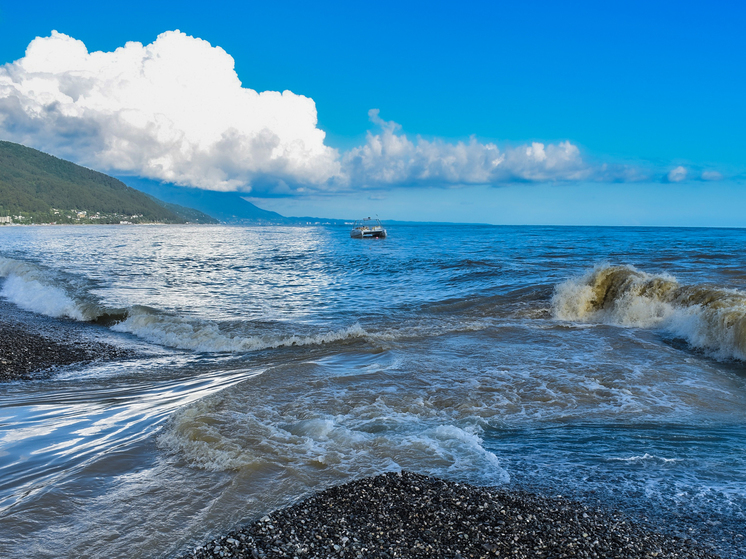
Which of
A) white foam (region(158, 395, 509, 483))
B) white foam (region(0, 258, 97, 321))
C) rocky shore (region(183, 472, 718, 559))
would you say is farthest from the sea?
rocky shore (region(183, 472, 718, 559))

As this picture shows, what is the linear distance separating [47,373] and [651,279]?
1956 centimetres

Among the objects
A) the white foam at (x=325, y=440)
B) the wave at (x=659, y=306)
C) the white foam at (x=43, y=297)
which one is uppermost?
the wave at (x=659, y=306)

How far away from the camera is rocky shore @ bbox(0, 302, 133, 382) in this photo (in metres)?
9.73

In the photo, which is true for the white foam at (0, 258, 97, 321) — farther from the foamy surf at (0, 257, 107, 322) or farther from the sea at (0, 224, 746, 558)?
the sea at (0, 224, 746, 558)

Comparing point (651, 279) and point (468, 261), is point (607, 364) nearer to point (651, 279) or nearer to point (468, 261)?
point (651, 279)

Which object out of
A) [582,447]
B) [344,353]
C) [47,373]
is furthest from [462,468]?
[47,373]

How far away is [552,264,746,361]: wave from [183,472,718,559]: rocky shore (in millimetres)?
9753

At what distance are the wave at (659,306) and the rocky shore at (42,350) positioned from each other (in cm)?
1507

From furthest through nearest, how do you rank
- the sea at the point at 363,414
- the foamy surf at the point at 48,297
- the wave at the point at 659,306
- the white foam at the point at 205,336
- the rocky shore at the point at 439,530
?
the foamy surf at the point at 48,297 → the white foam at the point at 205,336 → the wave at the point at 659,306 → the sea at the point at 363,414 → the rocky shore at the point at 439,530

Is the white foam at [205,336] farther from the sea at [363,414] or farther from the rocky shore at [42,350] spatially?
the rocky shore at [42,350]

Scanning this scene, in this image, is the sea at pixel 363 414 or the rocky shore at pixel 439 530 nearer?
the rocky shore at pixel 439 530

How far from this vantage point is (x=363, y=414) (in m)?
7.41

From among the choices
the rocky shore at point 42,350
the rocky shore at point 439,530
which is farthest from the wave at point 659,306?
the rocky shore at point 42,350

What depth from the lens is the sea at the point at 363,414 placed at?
4.70 meters
